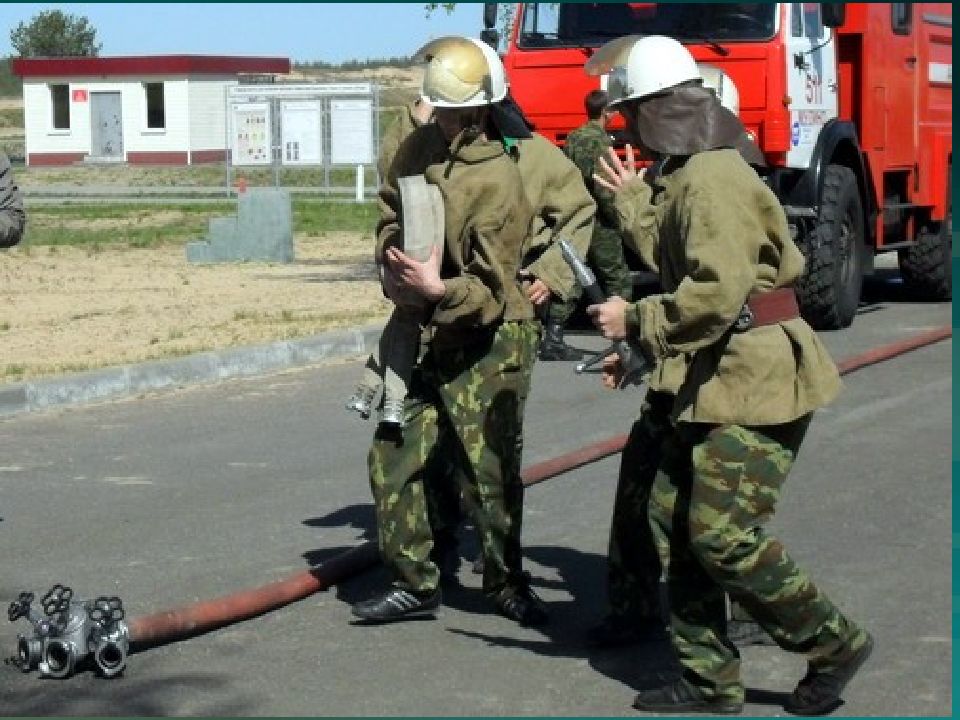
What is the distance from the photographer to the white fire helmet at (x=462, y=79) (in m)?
6.32

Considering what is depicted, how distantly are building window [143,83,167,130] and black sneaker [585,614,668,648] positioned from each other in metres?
54.0

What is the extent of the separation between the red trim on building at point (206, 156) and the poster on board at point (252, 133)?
20094 millimetres

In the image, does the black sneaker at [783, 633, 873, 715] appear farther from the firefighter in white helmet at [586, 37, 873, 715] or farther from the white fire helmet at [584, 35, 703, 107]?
the white fire helmet at [584, 35, 703, 107]

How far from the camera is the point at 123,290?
18.8 m

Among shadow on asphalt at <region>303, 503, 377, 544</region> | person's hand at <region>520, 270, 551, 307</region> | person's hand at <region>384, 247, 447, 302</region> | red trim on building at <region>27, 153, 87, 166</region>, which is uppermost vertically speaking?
person's hand at <region>384, 247, 447, 302</region>

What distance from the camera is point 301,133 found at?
121 ft

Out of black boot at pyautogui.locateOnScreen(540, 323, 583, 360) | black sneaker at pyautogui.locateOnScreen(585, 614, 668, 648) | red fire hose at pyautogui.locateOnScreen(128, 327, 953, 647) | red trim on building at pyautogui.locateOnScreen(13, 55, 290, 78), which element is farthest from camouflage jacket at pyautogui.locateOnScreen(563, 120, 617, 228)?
red trim on building at pyautogui.locateOnScreen(13, 55, 290, 78)

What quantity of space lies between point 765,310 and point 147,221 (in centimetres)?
2652

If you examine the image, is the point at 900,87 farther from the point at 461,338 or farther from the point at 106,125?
the point at 106,125

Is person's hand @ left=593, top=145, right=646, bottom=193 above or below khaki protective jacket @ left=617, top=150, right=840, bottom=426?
above

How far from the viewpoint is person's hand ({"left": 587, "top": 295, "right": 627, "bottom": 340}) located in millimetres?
5477

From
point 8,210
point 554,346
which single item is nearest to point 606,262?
point 554,346

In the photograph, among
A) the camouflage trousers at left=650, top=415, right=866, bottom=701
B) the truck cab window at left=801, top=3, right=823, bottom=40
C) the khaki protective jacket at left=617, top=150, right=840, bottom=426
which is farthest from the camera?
the truck cab window at left=801, top=3, right=823, bottom=40

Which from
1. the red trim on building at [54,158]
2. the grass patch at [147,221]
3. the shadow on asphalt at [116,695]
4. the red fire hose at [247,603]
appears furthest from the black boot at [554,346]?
→ the red trim on building at [54,158]
